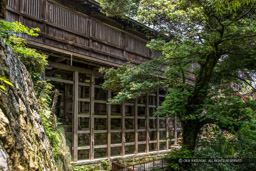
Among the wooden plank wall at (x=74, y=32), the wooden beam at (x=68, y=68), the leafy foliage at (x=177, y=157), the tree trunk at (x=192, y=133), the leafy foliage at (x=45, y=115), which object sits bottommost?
the leafy foliage at (x=177, y=157)

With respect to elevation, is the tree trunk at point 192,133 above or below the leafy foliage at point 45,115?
below

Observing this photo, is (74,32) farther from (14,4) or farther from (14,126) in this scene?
(14,126)

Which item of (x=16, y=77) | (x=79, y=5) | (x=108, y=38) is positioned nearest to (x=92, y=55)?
(x=108, y=38)

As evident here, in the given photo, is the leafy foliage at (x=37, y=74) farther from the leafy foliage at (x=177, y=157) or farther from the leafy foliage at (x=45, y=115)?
the leafy foliage at (x=177, y=157)

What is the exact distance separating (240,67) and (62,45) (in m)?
7.64

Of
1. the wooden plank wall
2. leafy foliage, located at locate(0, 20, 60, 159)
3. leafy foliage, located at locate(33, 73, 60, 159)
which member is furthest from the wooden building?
leafy foliage, located at locate(33, 73, 60, 159)

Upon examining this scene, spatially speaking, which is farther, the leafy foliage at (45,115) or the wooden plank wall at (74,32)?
the wooden plank wall at (74,32)

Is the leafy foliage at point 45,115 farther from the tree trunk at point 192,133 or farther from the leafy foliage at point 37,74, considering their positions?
the tree trunk at point 192,133

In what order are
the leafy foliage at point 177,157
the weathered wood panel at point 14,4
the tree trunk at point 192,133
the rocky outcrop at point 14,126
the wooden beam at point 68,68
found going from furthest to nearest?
the tree trunk at point 192,133, the wooden beam at point 68,68, the leafy foliage at point 177,157, the weathered wood panel at point 14,4, the rocky outcrop at point 14,126

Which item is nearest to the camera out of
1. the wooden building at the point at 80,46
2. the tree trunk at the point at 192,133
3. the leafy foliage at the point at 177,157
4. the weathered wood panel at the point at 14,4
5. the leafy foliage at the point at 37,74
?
the leafy foliage at the point at 37,74

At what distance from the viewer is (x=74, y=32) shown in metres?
8.55

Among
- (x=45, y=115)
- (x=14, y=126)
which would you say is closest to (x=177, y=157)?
(x=45, y=115)

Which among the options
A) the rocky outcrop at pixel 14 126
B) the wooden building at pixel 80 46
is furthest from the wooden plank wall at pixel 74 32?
the rocky outcrop at pixel 14 126

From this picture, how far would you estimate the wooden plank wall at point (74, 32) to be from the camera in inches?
288
